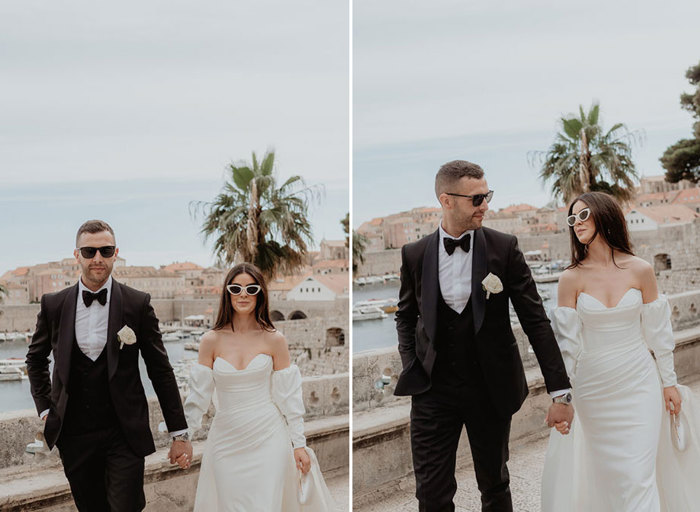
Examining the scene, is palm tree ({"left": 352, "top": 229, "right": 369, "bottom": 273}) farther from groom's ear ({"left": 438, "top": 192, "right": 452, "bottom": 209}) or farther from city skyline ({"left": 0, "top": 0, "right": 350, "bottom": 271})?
groom's ear ({"left": 438, "top": 192, "right": 452, "bottom": 209})

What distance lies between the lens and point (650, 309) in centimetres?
306

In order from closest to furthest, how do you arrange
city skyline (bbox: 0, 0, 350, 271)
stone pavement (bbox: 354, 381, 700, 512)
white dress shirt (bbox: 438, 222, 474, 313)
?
white dress shirt (bbox: 438, 222, 474, 313), stone pavement (bbox: 354, 381, 700, 512), city skyline (bbox: 0, 0, 350, 271)

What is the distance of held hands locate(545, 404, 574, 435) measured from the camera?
293cm

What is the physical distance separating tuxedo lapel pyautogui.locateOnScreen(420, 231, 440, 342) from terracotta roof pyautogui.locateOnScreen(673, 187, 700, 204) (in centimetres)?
407

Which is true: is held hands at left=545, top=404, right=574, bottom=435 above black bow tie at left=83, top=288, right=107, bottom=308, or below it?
below

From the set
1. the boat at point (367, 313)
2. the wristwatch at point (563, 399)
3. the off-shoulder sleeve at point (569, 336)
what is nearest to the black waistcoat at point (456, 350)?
the wristwatch at point (563, 399)

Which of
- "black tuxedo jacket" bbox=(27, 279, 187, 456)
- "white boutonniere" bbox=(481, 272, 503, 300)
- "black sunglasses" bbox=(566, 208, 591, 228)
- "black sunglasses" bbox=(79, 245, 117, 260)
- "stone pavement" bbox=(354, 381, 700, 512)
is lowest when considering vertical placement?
"stone pavement" bbox=(354, 381, 700, 512)

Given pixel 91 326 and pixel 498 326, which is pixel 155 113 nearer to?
pixel 91 326

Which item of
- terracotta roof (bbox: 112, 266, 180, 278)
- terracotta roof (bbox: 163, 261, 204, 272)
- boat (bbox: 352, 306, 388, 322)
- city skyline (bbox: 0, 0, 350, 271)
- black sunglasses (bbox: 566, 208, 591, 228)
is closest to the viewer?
black sunglasses (bbox: 566, 208, 591, 228)

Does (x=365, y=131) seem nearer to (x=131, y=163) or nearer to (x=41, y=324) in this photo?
(x=131, y=163)

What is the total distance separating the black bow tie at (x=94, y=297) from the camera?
2912 millimetres

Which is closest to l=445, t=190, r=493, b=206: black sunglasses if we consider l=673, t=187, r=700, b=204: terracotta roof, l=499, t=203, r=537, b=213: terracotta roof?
l=499, t=203, r=537, b=213: terracotta roof

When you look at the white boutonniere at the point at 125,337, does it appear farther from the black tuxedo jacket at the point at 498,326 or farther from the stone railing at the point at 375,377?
the stone railing at the point at 375,377

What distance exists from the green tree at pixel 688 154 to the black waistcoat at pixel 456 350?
405cm
